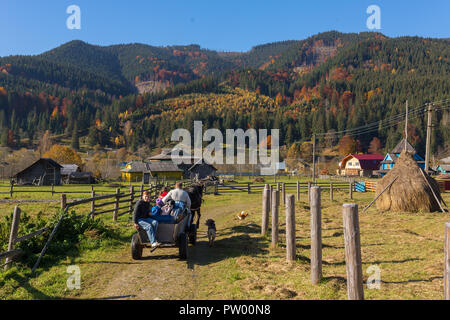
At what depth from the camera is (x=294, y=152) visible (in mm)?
111750

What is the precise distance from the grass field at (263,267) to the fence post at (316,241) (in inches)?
9.8

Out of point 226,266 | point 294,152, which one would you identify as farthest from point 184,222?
point 294,152

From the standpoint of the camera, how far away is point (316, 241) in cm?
618

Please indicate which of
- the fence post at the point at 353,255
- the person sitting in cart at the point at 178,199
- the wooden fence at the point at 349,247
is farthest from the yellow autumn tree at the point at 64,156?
the fence post at the point at 353,255

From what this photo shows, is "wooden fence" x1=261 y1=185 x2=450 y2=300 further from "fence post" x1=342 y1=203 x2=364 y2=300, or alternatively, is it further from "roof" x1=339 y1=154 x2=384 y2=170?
"roof" x1=339 y1=154 x2=384 y2=170

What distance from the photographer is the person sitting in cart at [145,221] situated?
25.5 ft

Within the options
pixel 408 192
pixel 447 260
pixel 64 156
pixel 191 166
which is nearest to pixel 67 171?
pixel 64 156

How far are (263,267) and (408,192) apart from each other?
11.7 meters

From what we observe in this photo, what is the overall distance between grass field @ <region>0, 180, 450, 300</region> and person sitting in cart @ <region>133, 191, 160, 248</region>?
72 cm

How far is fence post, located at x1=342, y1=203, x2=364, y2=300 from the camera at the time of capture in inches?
187

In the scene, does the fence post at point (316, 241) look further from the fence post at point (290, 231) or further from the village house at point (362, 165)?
the village house at point (362, 165)

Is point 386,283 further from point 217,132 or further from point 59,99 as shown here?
point 59,99
